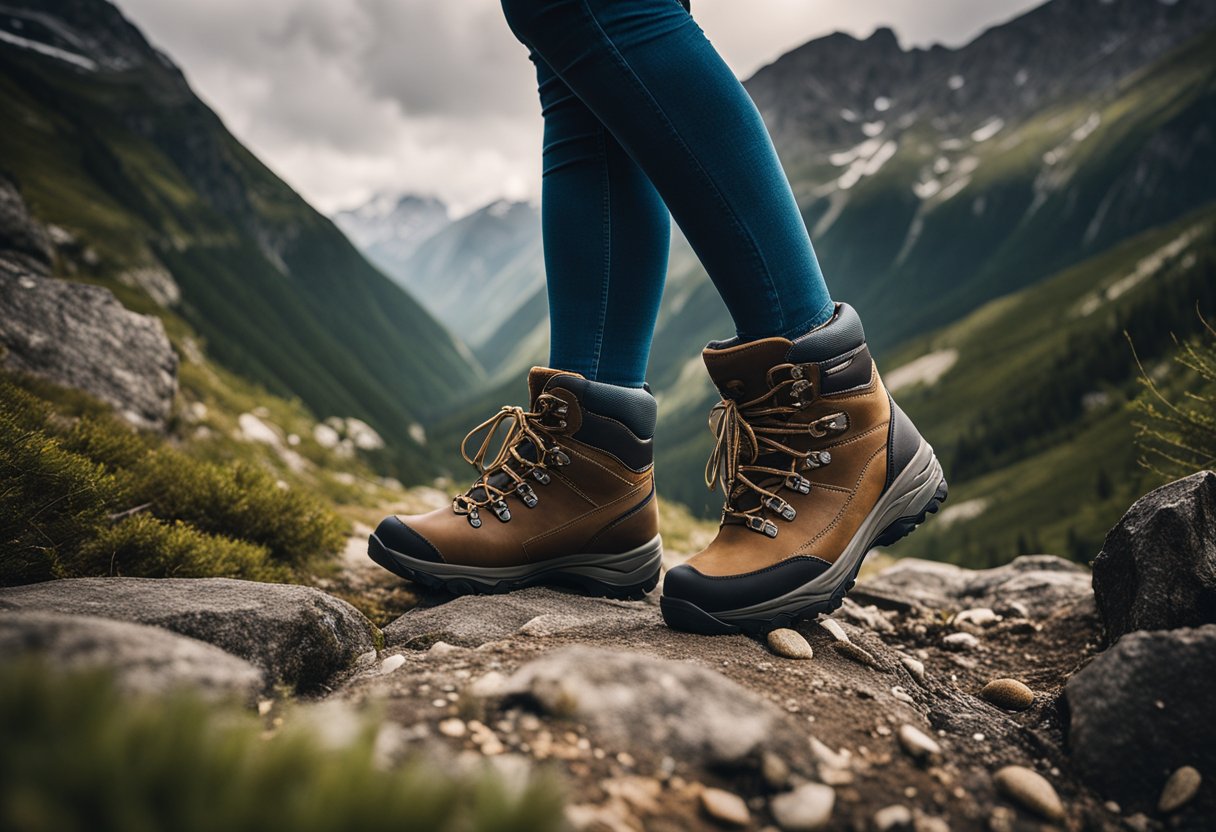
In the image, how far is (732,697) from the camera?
1.69 m

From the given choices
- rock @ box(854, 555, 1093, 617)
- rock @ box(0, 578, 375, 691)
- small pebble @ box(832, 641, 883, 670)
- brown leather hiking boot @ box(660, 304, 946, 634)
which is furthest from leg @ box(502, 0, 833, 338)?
rock @ box(854, 555, 1093, 617)

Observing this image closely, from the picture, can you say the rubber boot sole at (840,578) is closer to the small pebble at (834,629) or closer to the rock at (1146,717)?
the small pebble at (834,629)

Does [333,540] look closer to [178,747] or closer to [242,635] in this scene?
[242,635]

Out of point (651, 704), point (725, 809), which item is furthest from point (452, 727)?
point (725, 809)

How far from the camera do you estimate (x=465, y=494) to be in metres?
3.45

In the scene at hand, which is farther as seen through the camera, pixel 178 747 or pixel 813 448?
pixel 813 448

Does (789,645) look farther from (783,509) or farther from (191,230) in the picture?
(191,230)

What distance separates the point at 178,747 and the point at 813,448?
7.94ft

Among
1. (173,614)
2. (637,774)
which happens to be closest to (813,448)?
(637,774)

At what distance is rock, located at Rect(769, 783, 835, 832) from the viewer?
4.58 ft

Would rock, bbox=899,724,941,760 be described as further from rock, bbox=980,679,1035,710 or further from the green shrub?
the green shrub

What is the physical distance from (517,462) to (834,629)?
5.22 ft

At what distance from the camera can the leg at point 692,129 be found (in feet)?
7.99

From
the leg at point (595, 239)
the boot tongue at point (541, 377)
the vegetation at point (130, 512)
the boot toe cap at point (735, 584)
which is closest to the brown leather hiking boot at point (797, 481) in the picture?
the boot toe cap at point (735, 584)
